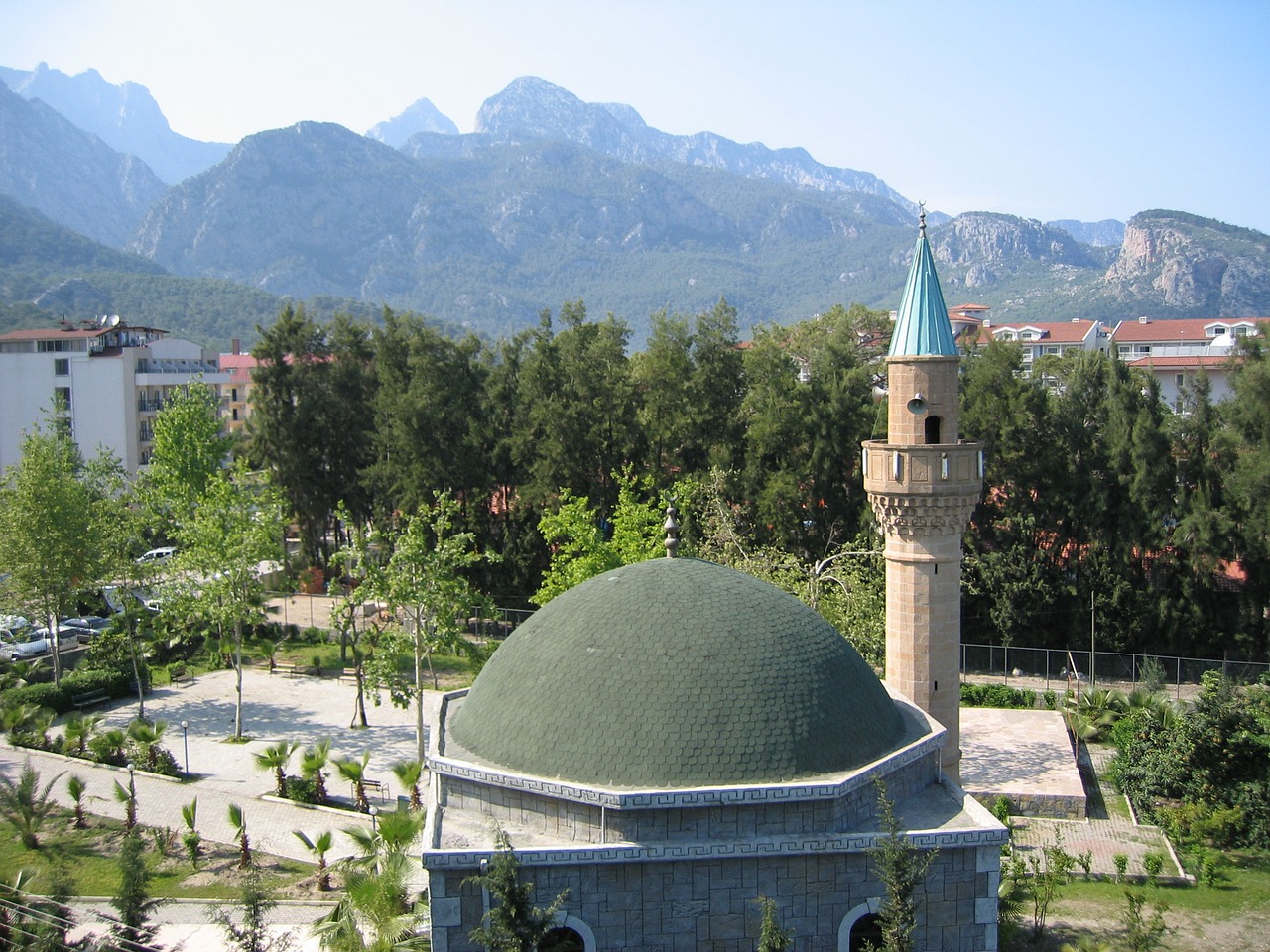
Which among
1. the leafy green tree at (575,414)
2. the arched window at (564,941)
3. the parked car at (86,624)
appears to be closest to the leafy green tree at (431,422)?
the leafy green tree at (575,414)

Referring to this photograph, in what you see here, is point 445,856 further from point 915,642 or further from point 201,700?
point 201,700

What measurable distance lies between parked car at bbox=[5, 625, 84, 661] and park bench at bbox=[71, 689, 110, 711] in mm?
4235

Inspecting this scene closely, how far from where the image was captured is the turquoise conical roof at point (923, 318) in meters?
20.6

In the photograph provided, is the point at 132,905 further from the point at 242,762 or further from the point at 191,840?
the point at 242,762

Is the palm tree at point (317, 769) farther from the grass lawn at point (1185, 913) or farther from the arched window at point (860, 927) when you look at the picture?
the grass lawn at point (1185, 913)

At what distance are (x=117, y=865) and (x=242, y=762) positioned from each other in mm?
7397

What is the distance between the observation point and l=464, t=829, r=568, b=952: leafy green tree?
40.3ft

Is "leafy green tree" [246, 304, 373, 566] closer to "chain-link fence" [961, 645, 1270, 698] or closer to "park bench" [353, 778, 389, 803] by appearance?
"park bench" [353, 778, 389, 803]

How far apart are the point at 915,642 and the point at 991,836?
22.8 ft

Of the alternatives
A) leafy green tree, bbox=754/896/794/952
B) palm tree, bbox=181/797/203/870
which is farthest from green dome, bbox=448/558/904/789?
palm tree, bbox=181/797/203/870

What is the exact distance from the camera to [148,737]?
82.5ft

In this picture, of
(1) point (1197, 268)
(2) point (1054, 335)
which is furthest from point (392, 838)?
(1) point (1197, 268)

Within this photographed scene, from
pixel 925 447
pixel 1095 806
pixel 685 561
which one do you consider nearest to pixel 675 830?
pixel 685 561

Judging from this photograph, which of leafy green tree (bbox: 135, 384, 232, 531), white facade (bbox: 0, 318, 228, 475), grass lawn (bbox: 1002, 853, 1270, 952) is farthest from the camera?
white facade (bbox: 0, 318, 228, 475)
